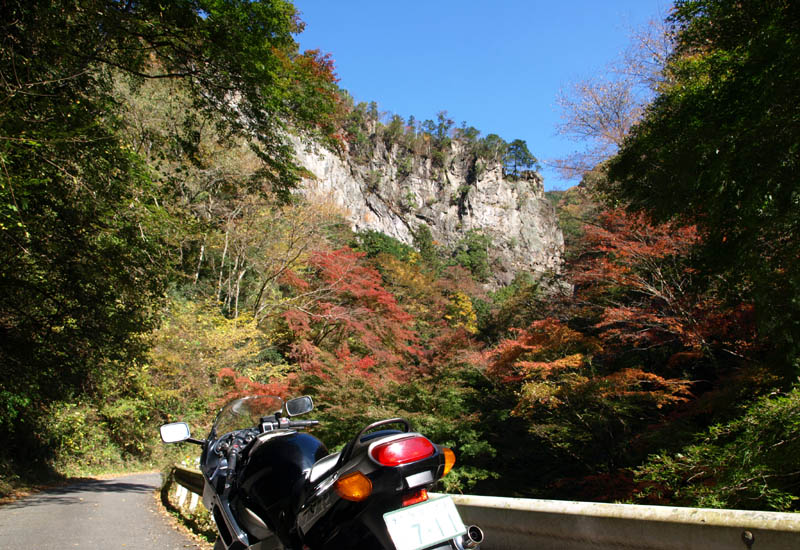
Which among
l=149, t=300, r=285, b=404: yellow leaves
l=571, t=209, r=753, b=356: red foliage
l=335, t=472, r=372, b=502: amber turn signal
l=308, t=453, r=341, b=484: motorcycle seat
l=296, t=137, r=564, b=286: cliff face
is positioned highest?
l=296, t=137, r=564, b=286: cliff face

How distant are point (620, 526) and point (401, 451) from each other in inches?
31.8

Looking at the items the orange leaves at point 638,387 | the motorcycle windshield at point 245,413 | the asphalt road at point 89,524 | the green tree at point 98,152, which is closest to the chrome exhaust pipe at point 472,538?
the motorcycle windshield at point 245,413

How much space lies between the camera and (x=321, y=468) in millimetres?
1861

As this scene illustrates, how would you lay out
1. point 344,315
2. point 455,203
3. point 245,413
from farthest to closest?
point 455,203 → point 344,315 → point 245,413

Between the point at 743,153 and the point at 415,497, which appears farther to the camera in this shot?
the point at 743,153

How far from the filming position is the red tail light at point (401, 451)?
1.56m

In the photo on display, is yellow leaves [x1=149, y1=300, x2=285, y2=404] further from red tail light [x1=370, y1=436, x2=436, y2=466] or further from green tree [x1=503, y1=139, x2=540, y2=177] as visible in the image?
green tree [x1=503, y1=139, x2=540, y2=177]

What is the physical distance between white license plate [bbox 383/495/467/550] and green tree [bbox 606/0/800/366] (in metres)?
5.20

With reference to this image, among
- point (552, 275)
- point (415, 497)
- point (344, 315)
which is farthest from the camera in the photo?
point (344, 315)

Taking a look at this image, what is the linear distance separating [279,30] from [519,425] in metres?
8.17

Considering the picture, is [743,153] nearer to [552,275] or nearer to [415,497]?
[415,497]

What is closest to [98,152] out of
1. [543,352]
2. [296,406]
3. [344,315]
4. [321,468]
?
[296,406]

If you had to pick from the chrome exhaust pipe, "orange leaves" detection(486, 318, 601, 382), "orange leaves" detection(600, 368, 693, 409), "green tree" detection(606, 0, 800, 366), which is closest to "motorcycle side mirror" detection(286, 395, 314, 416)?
the chrome exhaust pipe

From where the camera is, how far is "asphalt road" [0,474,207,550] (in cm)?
479
